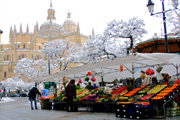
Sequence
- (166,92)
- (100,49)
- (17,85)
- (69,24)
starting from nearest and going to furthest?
(166,92), (100,49), (17,85), (69,24)

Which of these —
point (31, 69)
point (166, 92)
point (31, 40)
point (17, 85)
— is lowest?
point (17, 85)

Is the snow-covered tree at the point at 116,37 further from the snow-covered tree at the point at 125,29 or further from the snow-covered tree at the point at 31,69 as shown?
the snow-covered tree at the point at 31,69

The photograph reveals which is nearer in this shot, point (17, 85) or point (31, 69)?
point (31, 69)

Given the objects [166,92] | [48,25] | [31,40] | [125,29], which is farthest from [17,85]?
[166,92]

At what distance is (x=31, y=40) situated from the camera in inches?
3214

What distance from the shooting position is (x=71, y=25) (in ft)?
320

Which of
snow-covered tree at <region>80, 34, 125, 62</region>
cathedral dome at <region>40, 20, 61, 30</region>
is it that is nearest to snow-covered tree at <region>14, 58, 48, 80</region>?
snow-covered tree at <region>80, 34, 125, 62</region>

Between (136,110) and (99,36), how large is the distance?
69.1 feet

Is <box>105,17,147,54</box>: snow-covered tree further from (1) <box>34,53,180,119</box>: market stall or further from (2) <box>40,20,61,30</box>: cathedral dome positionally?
(2) <box>40,20,61,30</box>: cathedral dome

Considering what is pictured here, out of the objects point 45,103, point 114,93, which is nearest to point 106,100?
point 114,93

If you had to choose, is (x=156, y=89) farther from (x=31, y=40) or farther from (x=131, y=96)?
(x=31, y=40)

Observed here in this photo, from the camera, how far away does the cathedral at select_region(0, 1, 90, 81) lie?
81188 mm

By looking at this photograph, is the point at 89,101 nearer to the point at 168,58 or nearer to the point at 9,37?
the point at 168,58

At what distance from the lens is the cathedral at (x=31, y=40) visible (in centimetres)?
8119
